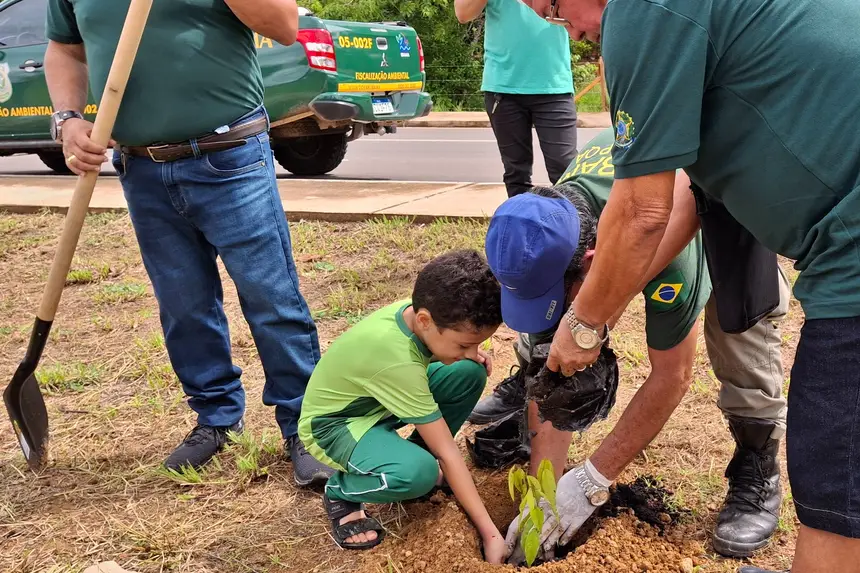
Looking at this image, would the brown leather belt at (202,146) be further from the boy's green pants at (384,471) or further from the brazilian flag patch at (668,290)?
the brazilian flag patch at (668,290)

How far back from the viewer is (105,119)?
250 cm

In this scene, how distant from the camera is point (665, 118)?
56.3 inches

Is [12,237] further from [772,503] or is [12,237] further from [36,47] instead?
[772,503]

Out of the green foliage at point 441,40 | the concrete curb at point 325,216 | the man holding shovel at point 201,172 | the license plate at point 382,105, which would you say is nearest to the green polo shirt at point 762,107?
the man holding shovel at point 201,172

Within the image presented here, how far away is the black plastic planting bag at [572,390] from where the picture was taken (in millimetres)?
2012

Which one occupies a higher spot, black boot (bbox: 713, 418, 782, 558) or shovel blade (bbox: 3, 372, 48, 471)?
black boot (bbox: 713, 418, 782, 558)

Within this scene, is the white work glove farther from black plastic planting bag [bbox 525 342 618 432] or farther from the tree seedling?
black plastic planting bag [bbox 525 342 618 432]

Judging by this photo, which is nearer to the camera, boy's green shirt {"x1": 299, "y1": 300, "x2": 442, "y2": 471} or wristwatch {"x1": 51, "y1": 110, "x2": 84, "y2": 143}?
boy's green shirt {"x1": 299, "y1": 300, "x2": 442, "y2": 471}

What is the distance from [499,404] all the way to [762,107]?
193 cm

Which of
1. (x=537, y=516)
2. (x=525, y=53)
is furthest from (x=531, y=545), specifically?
(x=525, y=53)

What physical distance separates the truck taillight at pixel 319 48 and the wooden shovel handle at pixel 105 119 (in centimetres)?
465

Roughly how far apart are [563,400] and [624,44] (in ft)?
3.04

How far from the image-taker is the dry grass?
8.12 ft

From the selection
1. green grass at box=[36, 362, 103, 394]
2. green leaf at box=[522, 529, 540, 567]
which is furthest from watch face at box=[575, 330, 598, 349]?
green grass at box=[36, 362, 103, 394]
